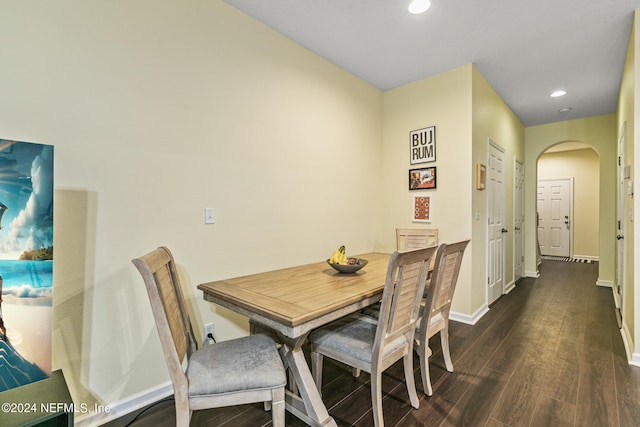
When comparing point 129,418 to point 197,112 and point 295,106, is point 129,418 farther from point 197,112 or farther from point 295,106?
point 295,106

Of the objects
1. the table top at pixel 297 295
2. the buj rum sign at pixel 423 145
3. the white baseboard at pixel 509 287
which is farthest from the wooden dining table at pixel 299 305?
the white baseboard at pixel 509 287

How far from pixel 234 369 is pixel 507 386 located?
182 cm

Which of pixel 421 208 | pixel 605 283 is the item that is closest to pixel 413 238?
pixel 421 208

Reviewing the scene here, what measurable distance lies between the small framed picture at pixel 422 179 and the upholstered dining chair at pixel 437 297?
1544mm

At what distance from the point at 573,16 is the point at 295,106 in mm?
2322

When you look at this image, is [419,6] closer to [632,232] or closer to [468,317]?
[632,232]

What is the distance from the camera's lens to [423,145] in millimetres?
3486

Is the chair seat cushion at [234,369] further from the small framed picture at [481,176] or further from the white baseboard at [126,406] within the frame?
the small framed picture at [481,176]

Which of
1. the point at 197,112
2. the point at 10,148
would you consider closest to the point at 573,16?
the point at 197,112

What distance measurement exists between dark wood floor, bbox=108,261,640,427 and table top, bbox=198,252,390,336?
664 millimetres

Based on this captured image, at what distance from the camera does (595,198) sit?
6.80 m

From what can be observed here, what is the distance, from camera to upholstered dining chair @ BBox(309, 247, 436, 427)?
148 centimetres

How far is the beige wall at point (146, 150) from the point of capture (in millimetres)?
1513

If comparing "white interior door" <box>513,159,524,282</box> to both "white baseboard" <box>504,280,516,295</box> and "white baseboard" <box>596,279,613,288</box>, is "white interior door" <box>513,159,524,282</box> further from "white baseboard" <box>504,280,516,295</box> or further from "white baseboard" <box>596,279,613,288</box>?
"white baseboard" <box>596,279,613,288</box>
